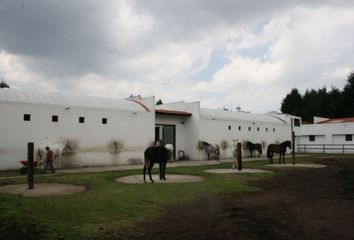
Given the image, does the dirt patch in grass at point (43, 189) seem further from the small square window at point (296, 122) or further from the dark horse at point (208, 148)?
the small square window at point (296, 122)

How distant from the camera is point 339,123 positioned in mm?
42375

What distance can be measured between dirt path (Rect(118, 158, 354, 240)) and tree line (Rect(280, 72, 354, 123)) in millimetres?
48319

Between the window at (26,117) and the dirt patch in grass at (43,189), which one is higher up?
the window at (26,117)

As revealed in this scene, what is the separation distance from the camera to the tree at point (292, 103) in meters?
70.9

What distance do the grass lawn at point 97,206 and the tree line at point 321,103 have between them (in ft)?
157

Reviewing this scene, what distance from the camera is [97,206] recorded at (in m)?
9.37

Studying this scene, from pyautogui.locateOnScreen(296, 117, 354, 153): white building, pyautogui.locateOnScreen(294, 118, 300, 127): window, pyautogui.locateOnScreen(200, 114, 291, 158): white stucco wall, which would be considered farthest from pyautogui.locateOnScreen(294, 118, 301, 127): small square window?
pyautogui.locateOnScreen(200, 114, 291, 158): white stucco wall

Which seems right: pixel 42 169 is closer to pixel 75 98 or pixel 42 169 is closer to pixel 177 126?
pixel 75 98

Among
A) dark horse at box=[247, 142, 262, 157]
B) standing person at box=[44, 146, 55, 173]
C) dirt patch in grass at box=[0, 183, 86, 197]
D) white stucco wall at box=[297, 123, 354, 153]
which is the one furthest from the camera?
white stucco wall at box=[297, 123, 354, 153]

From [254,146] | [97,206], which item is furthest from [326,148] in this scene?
[97,206]

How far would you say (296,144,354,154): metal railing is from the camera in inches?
1626

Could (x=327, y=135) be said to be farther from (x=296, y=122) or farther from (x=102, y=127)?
(x=102, y=127)

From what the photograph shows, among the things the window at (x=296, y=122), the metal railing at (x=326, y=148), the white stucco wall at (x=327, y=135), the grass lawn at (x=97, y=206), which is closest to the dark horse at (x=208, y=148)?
the grass lawn at (x=97, y=206)

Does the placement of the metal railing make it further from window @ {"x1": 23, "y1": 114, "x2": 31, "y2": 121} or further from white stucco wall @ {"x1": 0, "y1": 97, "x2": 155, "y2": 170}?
window @ {"x1": 23, "y1": 114, "x2": 31, "y2": 121}
